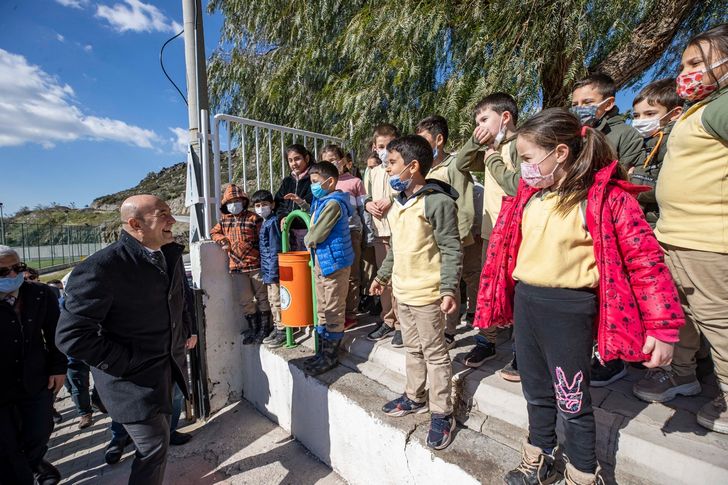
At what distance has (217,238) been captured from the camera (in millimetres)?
3828

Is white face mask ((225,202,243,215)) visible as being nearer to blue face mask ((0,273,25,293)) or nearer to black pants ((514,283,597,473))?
blue face mask ((0,273,25,293))

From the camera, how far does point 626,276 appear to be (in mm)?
1515

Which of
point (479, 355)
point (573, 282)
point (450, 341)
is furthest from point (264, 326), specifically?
point (573, 282)

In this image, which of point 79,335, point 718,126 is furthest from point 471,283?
point 79,335

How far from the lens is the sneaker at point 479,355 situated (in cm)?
270

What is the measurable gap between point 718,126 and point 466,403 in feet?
6.46

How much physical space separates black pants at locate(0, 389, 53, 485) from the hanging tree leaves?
4582 mm

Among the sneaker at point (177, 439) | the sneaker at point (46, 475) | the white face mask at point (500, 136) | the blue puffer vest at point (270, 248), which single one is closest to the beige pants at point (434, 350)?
the white face mask at point (500, 136)

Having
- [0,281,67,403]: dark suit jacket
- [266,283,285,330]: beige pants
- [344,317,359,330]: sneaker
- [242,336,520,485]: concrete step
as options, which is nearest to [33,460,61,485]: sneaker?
[0,281,67,403]: dark suit jacket

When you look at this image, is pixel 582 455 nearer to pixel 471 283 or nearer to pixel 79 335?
pixel 471 283

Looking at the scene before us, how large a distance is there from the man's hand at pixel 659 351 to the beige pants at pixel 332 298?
219 centimetres

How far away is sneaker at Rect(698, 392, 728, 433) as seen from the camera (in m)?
1.74

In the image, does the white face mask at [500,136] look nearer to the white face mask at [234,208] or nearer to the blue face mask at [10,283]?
the white face mask at [234,208]

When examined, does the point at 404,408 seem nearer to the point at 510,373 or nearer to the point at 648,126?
the point at 510,373
